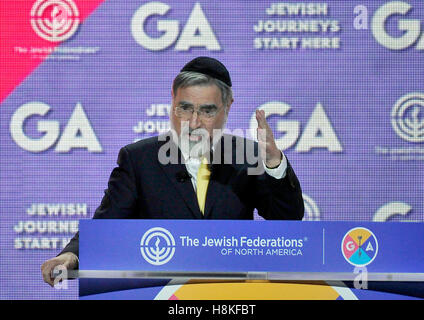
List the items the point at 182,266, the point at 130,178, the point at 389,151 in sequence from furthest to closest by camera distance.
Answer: the point at 389,151, the point at 130,178, the point at 182,266

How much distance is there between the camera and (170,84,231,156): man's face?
11.2 feet

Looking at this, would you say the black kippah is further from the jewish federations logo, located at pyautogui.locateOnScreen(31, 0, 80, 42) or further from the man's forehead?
the jewish federations logo, located at pyautogui.locateOnScreen(31, 0, 80, 42)

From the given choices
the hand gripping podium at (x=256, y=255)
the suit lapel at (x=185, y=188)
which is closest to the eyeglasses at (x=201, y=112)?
the suit lapel at (x=185, y=188)

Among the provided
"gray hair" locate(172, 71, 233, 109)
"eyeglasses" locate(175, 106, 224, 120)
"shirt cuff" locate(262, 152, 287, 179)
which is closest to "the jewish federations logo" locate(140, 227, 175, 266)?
"shirt cuff" locate(262, 152, 287, 179)

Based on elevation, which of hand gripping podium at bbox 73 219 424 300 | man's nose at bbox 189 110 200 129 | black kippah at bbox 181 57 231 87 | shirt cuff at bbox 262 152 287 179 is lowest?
hand gripping podium at bbox 73 219 424 300

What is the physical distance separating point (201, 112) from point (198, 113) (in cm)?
1

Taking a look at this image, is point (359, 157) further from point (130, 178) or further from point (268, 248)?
point (130, 178)

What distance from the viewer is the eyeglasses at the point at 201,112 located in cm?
342

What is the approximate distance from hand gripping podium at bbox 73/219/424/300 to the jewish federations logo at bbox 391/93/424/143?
2.34 ft

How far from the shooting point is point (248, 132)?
367 centimetres

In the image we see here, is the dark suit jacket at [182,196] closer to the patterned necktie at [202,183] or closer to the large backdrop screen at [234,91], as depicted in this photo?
the patterned necktie at [202,183]

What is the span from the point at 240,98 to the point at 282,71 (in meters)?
0.25

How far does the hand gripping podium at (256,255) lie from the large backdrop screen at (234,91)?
562 millimetres
